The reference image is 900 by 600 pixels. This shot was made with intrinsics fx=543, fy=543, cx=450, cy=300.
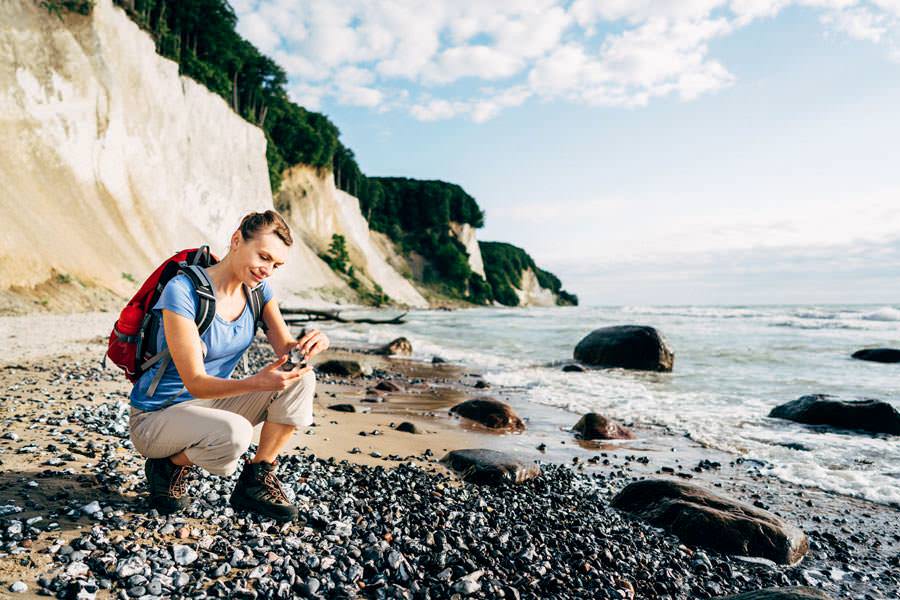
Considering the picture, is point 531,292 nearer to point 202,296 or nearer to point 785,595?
point 785,595

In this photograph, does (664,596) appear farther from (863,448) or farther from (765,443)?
(863,448)

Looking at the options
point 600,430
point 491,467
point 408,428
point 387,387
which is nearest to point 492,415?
point 408,428

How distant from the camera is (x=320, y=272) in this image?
49.8 meters

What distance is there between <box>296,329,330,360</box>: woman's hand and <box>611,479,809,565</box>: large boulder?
3.24 meters

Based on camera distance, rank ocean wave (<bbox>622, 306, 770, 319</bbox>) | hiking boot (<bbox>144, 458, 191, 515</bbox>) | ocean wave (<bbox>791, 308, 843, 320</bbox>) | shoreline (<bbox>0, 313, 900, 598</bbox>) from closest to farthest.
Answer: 1. hiking boot (<bbox>144, 458, 191, 515</bbox>)
2. shoreline (<bbox>0, 313, 900, 598</bbox>)
3. ocean wave (<bbox>791, 308, 843, 320</bbox>)
4. ocean wave (<bbox>622, 306, 770, 319</bbox>)

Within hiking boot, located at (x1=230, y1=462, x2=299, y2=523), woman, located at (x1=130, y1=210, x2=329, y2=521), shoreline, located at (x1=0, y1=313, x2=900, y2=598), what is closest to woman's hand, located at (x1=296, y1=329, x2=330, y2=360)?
woman, located at (x1=130, y1=210, x2=329, y2=521)

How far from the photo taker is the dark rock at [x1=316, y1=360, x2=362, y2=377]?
12617 millimetres

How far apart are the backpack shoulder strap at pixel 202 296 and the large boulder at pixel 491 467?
10.3 ft

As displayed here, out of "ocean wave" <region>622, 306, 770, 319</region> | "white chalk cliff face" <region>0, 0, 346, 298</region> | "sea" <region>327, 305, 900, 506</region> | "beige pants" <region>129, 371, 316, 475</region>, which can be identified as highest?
"white chalk cliff face" <region>0, 0, 346, 298</region>

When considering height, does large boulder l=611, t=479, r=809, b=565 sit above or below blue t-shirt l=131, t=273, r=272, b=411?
below

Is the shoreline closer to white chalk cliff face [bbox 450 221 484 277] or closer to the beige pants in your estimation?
the beige pants

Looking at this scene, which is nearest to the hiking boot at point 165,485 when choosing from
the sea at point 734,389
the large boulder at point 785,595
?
the large boulder at point 785,595

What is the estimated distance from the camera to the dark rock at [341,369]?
12.6 m

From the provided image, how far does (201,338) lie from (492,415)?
555cm
